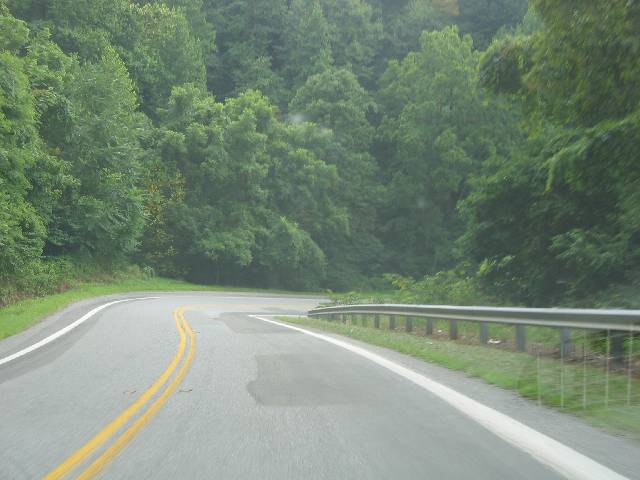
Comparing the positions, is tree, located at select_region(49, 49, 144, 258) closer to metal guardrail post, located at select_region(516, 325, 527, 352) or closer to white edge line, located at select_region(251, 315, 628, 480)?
metal guardrail post, located at select_region(516, 325, 527, 352)

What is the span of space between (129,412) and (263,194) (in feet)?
160

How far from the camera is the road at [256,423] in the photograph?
17.9ft

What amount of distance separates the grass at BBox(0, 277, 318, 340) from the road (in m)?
7.75

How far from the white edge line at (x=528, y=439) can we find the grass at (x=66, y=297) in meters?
11.7

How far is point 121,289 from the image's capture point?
4122 centimetres

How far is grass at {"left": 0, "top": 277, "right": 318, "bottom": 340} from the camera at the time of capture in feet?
65.8

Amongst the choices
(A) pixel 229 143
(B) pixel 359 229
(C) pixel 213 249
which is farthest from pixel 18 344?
(B) pixel 359 229

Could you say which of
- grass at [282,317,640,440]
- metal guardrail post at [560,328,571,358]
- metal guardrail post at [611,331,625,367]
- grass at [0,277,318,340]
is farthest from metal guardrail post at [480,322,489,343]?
Result: grass at [0,277,318,340]

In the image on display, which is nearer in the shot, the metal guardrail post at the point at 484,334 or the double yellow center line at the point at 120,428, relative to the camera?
the double yellow center line at the point at 120,428

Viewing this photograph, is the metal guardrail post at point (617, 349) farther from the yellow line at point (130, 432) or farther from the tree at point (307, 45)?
the tree at point (307, 45)

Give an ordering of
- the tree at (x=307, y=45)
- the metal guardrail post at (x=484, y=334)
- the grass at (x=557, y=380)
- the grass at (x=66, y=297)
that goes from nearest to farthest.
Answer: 1. the grass at (x=557, y=380)
2. the metal guardrail post at (x=484, y=334)
3. the grass at (x=66, y=297)
4. the tree at (x=307, y=45)

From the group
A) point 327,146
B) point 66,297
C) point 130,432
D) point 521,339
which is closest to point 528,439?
point 130,432

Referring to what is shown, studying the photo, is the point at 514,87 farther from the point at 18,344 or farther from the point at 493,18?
the point at 493,18

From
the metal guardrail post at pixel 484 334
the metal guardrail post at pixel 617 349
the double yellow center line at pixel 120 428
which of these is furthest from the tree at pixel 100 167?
the metal guardrail post at pixel 617 349
